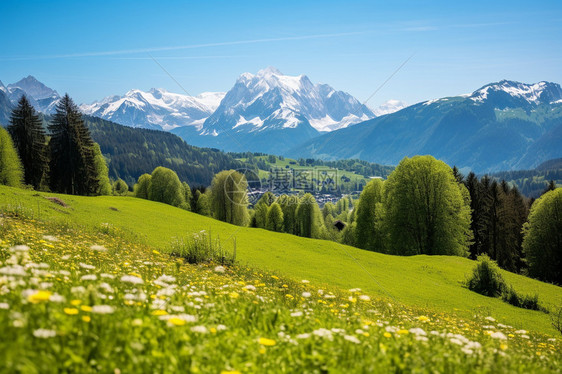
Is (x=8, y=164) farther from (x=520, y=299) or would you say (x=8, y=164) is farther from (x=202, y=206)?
(x=520, y=299)

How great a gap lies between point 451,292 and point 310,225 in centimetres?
6485

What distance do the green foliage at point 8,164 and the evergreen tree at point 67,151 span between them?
603 cm

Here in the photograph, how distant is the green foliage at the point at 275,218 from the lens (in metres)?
87.2

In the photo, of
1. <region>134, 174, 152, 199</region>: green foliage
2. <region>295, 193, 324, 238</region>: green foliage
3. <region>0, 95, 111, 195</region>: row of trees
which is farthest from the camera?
<region>295, 193, 324, 238</region>: green foliage

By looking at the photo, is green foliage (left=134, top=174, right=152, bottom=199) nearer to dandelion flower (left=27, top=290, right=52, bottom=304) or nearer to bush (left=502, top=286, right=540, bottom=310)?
bush (left=502, top=286, right=540, bottom=310)

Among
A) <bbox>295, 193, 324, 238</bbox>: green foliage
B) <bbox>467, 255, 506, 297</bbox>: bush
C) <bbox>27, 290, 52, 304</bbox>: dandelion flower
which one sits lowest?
<bbox>295, 193, 324, 238</bbox>: green foliage

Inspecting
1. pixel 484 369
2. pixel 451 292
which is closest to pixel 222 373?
pixel 484 369

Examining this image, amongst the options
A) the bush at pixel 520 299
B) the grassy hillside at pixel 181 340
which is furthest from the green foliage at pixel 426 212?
Answer: the grassy hillside at pixel 181 340

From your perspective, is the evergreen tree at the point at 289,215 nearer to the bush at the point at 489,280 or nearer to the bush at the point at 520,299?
the bush at the point at 489,280

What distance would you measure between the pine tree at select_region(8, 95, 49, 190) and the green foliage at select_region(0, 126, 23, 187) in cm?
454

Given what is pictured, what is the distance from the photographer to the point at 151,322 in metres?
4.64

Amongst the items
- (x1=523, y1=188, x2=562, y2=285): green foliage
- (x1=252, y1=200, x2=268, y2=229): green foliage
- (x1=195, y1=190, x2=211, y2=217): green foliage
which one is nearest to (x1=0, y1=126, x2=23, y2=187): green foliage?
(x1=195, y1=190, x2=211, y2=217): green foliage

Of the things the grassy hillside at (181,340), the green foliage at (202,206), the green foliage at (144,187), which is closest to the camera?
the grassy hillside at (181,340)

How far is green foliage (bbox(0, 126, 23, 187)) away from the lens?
49000 millimetres
